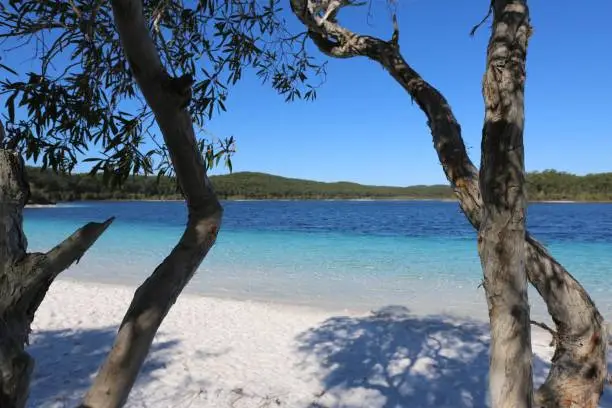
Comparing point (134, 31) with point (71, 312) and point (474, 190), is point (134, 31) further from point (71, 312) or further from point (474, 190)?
point (71, 312)

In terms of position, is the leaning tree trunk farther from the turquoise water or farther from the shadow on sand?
the turquoise water

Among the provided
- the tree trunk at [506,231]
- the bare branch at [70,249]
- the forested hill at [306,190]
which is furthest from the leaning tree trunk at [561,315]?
the forested hill at [306,190]

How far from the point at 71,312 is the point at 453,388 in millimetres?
4406

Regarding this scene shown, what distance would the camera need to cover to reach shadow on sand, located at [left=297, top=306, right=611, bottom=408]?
127 inches

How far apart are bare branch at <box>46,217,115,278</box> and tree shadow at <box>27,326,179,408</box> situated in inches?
82.7

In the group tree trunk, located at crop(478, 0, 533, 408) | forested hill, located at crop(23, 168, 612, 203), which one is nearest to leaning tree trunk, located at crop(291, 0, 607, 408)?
tree trunk, located at crop(478, 0, 533, 408)

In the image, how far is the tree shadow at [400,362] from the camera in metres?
3.23

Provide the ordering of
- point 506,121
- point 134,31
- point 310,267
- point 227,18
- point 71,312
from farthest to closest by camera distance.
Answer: point 310,267 < point 71,312 < point 227,18 < point 134,31 < point 506,121

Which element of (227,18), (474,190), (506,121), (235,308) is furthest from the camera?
(235,308)

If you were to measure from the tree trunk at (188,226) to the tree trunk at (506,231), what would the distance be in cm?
72

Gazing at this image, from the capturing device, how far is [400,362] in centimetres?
387

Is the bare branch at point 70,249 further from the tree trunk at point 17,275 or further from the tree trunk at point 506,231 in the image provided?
the tree trunk at point 506,231

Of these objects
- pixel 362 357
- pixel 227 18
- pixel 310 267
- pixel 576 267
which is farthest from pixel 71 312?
pixel 576 267

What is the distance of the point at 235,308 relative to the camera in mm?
6023
